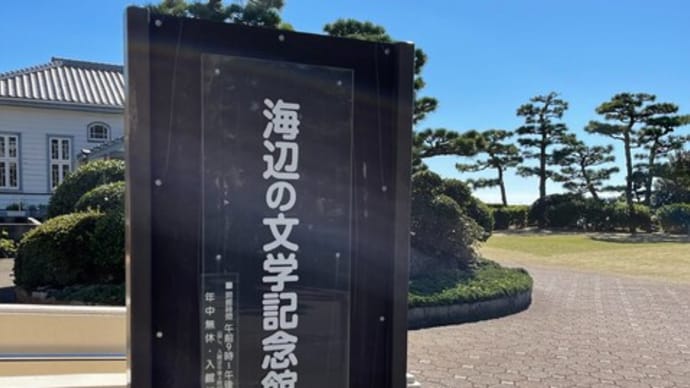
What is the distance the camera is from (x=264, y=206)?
1397 mm

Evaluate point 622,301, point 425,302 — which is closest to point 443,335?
point 425,302

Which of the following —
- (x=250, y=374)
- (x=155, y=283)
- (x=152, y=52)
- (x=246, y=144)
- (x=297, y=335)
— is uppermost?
(x=152, y=52)

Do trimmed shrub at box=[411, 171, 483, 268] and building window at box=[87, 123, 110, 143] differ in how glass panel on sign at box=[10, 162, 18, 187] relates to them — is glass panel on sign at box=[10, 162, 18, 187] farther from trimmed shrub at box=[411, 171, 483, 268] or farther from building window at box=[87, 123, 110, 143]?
trimmed shrub at box=[411, 171, 483, 268]

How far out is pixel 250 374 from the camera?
1411mm

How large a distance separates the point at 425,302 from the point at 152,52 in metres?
4.69

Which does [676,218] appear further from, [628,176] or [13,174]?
[13,174]

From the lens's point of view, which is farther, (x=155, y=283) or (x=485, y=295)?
(x=485, y=295)

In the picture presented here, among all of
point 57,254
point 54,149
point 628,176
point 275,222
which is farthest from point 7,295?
point 628,176

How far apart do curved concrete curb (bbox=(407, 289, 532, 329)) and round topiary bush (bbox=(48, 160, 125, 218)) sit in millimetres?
4930

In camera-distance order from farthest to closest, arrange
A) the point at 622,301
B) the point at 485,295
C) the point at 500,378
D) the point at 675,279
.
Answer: the point at 675,279 < the point at 622,301 < the point at 485,295 < the point at 500,378

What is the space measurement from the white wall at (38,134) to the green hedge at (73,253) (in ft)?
40.0

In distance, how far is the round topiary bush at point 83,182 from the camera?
767cm

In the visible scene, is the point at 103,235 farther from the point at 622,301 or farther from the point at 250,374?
the point at 622,301

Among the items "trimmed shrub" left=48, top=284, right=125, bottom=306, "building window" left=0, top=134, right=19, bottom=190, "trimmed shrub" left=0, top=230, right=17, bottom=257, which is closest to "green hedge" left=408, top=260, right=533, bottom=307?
"trimmed shrub" left=48, top=284, right=125, bottom=306
